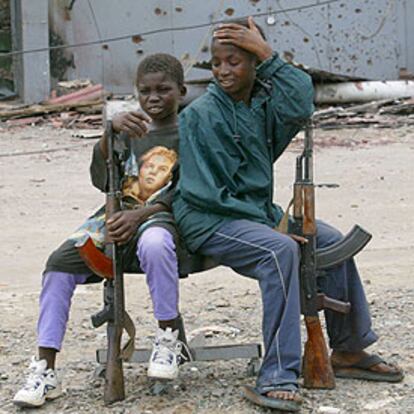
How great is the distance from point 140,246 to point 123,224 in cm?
12

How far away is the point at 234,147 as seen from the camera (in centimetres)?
420


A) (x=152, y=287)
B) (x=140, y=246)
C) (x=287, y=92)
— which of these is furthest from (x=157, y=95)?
(x=152, y=287)

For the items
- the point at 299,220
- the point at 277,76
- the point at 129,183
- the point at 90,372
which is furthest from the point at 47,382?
the point at 277,76

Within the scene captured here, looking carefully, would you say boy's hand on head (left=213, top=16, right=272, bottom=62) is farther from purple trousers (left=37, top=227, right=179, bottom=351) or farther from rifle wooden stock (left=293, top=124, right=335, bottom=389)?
purple trousers (left=37, top=227, right=179, bottom=351)

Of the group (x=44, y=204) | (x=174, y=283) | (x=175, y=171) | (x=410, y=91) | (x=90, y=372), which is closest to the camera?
(x=174, y=283)

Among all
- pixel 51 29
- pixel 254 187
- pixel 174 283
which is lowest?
pixel 174 283

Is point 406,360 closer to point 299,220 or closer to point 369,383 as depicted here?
point 369,383

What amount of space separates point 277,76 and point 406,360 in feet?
4.77

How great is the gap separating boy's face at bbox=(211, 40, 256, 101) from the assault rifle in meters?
0.48

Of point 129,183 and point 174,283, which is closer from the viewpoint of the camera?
point 174,283

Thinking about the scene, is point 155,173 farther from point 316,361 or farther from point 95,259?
point 316,361

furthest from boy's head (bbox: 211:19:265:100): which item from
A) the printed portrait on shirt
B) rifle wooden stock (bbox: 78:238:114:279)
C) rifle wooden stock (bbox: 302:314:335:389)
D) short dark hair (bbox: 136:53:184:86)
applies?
rifle wooden stock (bbox: 302:314:335:389)

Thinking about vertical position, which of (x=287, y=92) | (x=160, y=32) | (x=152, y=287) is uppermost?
(x=160, y=32)

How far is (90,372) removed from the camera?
4.67 metres
